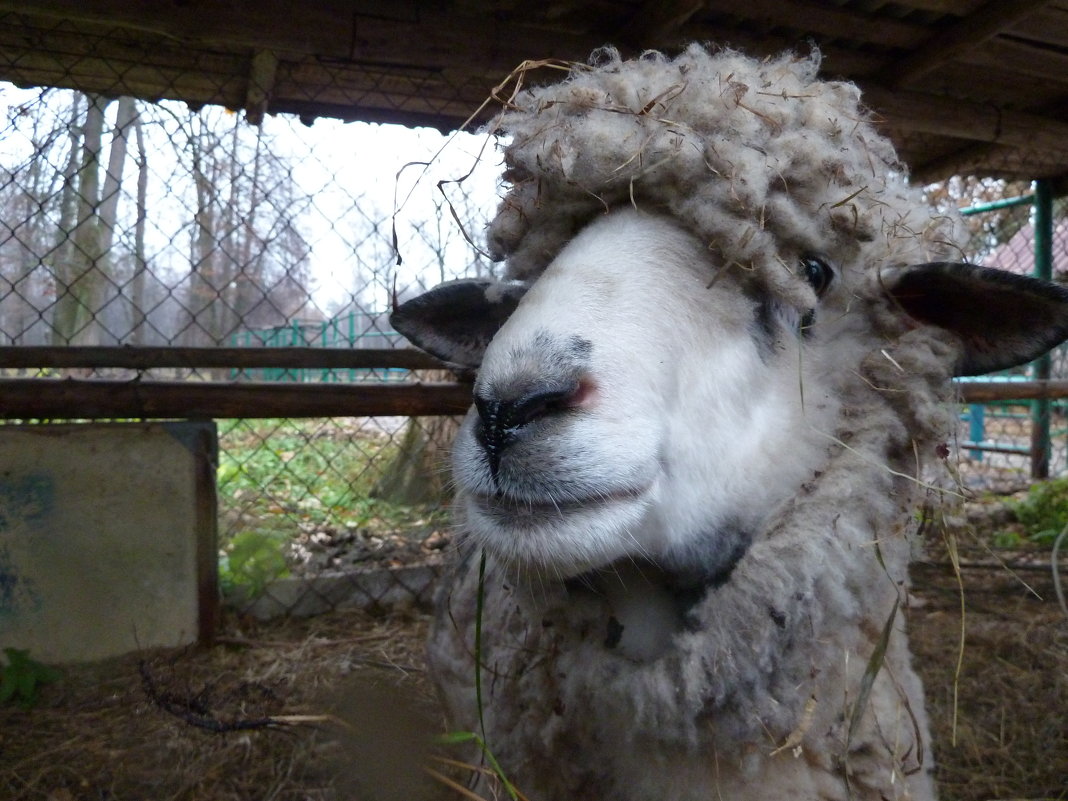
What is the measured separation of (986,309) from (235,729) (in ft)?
7.42

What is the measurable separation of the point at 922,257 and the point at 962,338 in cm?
22

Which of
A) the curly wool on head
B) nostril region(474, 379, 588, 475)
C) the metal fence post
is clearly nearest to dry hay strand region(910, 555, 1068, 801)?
the curly wool on head

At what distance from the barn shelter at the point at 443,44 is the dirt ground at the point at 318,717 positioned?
103 inches

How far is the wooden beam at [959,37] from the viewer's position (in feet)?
10.6

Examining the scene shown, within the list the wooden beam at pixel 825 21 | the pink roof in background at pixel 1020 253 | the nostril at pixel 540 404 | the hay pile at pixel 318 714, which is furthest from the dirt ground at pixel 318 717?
the pink roof in background at pixel 1020 253

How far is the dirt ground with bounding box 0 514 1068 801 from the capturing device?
228 centimetres

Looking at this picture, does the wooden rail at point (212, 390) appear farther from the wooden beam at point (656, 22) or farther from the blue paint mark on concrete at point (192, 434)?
the wooden beam at point (656, 22)

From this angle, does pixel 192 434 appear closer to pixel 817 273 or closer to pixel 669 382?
pixel 669 382

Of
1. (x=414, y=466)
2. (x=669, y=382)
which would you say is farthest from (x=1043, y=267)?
(x=669, y=382)

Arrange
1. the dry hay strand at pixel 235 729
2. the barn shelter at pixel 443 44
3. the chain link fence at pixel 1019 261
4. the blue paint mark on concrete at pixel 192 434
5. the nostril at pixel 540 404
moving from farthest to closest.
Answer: the chain link fence at pixel 1019 261, the barn shelter at pixel 443 44, the blue paint mark on concrete at pixel 192 434, the dry hay strand at pixel 235 729, the nostril at pixel 540 404

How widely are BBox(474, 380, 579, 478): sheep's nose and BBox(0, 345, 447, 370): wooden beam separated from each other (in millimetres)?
1619

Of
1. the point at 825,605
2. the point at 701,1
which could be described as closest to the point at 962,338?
the point at 825,605

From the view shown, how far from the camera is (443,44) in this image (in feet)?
11.0

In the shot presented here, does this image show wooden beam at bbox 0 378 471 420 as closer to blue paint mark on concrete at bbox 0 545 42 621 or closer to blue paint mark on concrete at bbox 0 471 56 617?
blue paint mark on concrete at bbox 0 471 56 617
